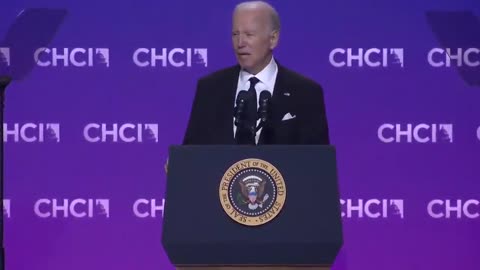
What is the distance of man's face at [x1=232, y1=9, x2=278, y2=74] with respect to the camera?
11.4ft

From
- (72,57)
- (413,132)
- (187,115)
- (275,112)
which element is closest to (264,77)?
(275,112)

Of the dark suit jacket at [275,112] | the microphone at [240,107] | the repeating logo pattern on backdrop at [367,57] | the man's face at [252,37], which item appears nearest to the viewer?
the microphone at [240,107]

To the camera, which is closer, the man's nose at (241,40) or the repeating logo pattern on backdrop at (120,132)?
the man's nose at (241,40)

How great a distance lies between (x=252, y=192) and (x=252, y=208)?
5 cm

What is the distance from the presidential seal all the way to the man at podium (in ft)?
1.70

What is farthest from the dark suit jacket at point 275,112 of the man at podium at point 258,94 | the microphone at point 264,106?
the microphone at point 264,106

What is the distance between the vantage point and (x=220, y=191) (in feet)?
8.86

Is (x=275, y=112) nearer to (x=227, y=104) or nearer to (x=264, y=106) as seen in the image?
(x=227, y=104)

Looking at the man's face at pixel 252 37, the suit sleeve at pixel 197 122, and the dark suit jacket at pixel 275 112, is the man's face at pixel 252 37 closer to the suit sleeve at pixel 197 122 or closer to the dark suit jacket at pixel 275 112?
the dark suit jacket at pixel 275 112

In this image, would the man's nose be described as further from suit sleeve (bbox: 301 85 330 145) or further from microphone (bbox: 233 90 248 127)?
microphone (bbox: 233 90 248 127)

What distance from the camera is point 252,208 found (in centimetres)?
271

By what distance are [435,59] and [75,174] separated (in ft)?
7.03

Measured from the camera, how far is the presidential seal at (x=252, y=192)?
8.86ft

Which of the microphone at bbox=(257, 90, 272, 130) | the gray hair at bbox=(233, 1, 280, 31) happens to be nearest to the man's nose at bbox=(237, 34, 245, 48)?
the gray hair at bbox=(233, 1, 280, 31)
